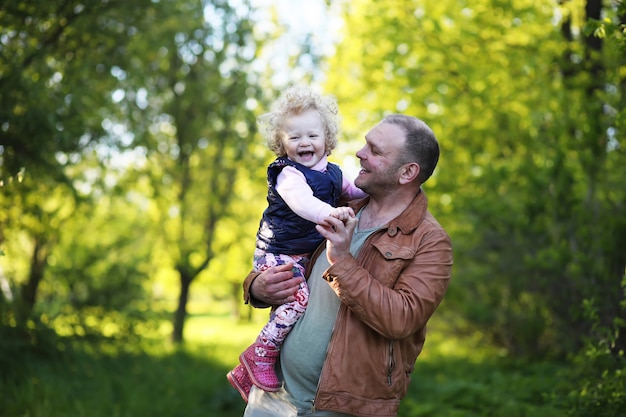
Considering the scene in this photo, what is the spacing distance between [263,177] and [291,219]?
33.5ft

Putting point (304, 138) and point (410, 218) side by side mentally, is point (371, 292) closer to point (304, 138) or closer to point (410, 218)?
point (410, 218)

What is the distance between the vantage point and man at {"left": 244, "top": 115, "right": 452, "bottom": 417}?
2854mm

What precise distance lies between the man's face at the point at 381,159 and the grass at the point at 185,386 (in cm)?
256

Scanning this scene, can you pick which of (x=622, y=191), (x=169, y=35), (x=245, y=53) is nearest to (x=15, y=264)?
(x=169, y=35)

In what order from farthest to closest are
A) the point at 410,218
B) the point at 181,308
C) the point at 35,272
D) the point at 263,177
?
the point at 181,308 < the point at 263,177 < the point at 35,272 < the point at 410,218

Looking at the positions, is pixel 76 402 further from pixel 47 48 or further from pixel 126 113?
pixel 126 113

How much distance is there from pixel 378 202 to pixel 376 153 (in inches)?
9.5

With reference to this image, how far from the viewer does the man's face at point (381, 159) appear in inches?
123

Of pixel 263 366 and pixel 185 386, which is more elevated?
pixel 263 366

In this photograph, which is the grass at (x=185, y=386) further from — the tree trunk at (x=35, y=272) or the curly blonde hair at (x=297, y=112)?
the curly blonde hair at (x=297, y=112)

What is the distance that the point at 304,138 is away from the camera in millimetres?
3285

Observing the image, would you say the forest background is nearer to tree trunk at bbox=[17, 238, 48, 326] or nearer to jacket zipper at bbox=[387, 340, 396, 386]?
tree trunk at bbox=[17, 238, 48, 326]

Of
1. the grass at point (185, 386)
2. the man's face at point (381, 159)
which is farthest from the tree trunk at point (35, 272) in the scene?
the man's face at point (381, 159)

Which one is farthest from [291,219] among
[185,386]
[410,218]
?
[185,386]
